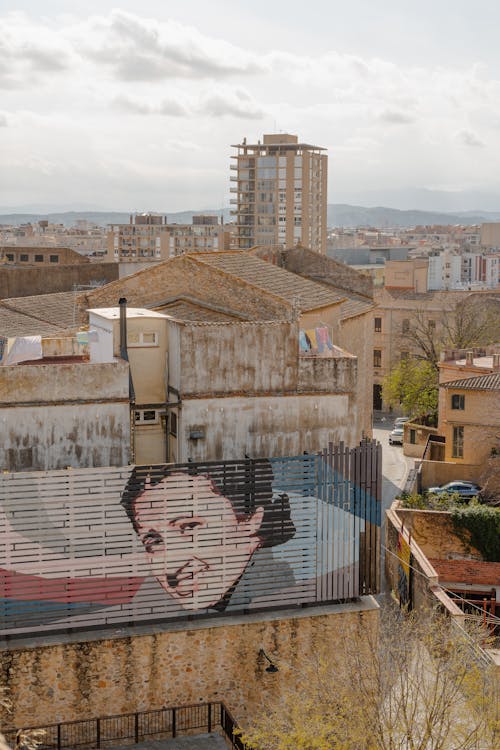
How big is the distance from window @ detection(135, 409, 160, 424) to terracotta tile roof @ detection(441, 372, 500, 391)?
21550 mm

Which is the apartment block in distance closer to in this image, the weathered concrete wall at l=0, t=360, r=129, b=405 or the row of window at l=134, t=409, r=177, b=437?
the row of window at l=134, t=409, r=177, b=437

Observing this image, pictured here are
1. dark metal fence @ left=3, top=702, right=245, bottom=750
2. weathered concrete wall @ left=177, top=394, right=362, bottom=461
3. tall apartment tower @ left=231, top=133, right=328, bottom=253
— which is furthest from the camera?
tall apartment tower @ left=231, top=133, right=328, bottom=253

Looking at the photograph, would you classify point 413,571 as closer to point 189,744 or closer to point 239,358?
point 239,358

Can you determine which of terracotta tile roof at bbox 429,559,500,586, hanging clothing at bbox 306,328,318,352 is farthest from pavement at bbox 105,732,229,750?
terracotta tile roof at bbox 429,559,500,586

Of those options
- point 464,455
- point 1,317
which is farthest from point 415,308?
point 1,317

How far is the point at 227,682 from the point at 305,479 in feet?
15.3

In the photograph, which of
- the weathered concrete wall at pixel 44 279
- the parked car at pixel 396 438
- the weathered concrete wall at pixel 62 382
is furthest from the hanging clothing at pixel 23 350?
the parked car at pixel 396 438

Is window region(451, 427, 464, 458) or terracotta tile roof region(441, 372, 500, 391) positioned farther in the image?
window region(451, 427, 464, 458)

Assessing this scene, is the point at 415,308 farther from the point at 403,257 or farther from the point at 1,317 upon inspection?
the point at 403,257

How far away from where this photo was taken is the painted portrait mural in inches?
850

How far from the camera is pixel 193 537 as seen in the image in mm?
22656

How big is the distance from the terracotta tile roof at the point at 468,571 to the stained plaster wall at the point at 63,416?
14915 millimetres

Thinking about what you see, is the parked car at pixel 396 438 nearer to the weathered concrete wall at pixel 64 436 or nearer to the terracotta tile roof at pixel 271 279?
the terracotta tile roof at pixel 271 279

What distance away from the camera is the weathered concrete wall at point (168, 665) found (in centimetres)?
2138
